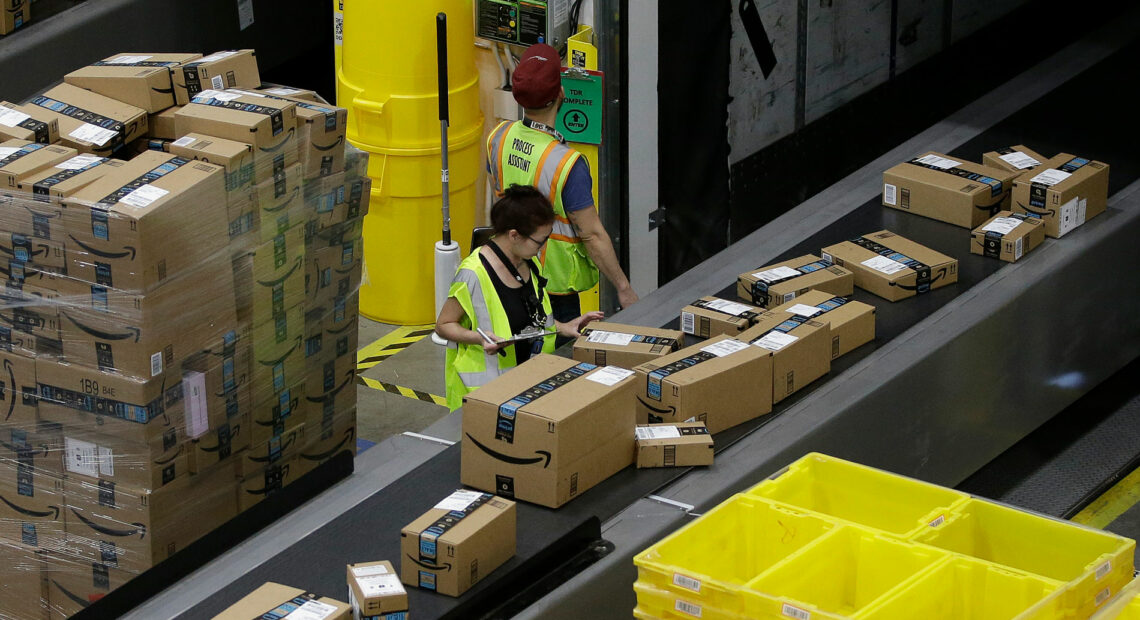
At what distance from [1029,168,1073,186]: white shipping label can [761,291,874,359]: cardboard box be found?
1362mm

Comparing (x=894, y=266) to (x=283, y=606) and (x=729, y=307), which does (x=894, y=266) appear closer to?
(x=729, y=307)

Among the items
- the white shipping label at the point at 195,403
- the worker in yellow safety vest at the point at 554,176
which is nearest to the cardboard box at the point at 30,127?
the white shipping label at the point at 195,403

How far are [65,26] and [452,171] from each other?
2.14m

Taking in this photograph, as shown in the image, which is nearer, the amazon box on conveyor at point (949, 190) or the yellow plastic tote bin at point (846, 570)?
the yellow plastic tote bin at point (846, 570)

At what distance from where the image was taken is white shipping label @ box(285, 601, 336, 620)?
157 inches

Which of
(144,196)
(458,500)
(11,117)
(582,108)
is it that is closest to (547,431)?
(458,500)

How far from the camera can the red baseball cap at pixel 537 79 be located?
19.5 feet

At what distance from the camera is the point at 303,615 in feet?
13.2

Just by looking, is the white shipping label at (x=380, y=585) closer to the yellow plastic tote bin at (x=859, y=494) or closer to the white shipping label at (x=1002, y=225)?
the yellow plastic tote bin at (x=859, y=494)

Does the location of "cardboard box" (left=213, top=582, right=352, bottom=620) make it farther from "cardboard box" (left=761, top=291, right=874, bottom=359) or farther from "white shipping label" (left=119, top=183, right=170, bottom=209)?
"cardboard box" (left=761, top=291, right=874, bottom=359)

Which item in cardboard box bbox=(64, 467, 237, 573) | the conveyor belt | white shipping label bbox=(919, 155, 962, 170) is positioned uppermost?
white shipping label bbox=(919, 155, 962, 170)

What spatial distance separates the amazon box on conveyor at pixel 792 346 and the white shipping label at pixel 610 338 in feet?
1.26

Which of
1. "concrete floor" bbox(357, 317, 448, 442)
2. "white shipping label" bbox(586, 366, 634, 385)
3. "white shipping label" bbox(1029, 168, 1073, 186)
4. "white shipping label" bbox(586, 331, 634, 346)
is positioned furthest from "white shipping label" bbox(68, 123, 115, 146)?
"white shipping label" bbox(1029, 168, 1073, 186)

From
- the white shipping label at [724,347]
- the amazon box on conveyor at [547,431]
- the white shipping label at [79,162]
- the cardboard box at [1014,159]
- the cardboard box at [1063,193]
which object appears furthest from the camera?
the cardboard box at [1014,159]
